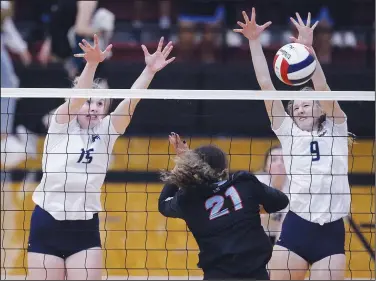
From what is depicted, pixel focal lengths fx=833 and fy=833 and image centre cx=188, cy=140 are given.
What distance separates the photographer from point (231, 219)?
4.88 meters

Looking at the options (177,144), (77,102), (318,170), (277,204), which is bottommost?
(277,204)

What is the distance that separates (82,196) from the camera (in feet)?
19.2

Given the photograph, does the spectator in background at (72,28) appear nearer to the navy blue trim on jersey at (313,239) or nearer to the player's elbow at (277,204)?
the navy blue trim on jersey at (313,239)

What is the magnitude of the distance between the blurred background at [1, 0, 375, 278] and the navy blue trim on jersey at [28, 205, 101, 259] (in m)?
3.50

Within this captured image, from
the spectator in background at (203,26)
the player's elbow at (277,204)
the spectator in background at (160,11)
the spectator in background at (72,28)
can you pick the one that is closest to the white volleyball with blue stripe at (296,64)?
the player's elbow at (277,204)

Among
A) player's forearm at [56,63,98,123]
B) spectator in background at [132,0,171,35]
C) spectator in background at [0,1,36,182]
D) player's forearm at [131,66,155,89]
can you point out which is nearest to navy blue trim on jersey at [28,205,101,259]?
player's forearm at [56,63,98,123]

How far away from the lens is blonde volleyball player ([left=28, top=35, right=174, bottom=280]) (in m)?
5.80

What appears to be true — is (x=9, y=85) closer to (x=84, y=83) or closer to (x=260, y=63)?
(x=84, y=83)

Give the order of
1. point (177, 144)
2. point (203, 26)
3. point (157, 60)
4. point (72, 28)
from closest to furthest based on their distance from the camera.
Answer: point (177, 144)
point (157, 60)
point (72, 28)
point (203, 26)

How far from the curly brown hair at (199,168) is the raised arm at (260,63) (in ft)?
3.36

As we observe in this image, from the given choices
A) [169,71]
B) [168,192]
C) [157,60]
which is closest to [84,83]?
[157,60]

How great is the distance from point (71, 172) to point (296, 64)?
1756mm

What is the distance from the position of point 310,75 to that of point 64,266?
2.18m

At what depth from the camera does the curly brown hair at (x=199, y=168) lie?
4.89 m
